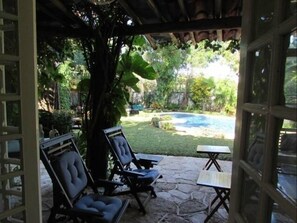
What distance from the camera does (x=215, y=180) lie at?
296 centimetres

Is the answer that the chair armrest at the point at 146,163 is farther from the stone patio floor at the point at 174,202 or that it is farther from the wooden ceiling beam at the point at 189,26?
the wooden ceiling beam at the point at 189,26

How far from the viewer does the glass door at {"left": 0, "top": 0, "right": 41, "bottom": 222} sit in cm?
130

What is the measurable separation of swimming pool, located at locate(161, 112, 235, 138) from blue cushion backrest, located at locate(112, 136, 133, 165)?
600 cm

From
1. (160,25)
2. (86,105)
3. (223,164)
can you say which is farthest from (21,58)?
(223,164)

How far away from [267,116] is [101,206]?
6.27ft

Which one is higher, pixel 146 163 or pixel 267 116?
pixel 267 116

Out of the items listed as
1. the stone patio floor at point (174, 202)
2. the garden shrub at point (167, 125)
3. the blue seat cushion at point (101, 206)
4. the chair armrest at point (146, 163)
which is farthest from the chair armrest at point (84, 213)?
the garden shrub at point (167, 125)

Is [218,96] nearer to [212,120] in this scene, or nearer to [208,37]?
[212,120]

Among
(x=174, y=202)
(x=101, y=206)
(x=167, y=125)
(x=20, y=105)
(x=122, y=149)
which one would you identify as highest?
(x=20, y=105)

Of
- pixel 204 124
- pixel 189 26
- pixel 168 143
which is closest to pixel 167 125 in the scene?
pixel 204 124

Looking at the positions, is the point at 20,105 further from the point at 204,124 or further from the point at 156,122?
the point at 204,124

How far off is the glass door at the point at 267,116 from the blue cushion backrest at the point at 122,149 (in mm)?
2352

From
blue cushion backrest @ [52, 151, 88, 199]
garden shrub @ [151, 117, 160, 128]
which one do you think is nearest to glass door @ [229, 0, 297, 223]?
blue cushion backrest @ [52, 151, 88, 199]

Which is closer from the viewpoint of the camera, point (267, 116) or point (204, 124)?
point (267, 116)
